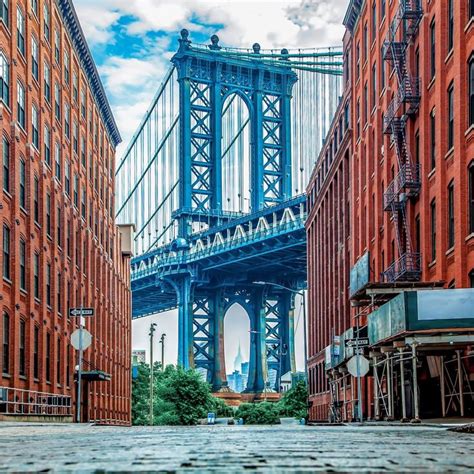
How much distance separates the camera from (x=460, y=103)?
3347 centimetres

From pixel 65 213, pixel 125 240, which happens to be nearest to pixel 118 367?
pixel 125 240

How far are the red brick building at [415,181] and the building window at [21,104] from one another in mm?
15575

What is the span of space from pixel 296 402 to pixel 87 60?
41.0 metres

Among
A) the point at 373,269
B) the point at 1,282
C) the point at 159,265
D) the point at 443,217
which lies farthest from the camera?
the point at 159,265

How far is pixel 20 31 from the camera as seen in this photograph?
147 ft

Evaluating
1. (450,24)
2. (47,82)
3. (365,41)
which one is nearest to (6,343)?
(47,82)

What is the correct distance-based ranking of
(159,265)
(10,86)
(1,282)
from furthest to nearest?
1. (159,265)
2. (10,86)
3. (1,282)

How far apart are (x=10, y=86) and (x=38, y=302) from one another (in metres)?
10.1

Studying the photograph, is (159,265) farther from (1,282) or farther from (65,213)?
(1,282)

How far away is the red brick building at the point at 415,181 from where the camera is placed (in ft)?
109

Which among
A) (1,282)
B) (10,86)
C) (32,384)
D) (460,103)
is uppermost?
(10,86)

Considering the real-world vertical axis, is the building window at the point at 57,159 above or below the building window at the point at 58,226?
above

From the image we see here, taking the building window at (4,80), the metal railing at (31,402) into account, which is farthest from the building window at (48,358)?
the building window at (4,80)

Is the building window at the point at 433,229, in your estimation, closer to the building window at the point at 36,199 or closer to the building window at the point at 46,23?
the building window at the point at 36,199
